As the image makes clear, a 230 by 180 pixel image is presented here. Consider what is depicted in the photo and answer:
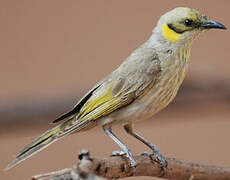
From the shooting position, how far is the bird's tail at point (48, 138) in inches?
77.7

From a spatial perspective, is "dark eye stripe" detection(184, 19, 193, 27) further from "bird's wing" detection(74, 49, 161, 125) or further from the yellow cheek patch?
"bird's wing" detection(74, 49, 161, 125)

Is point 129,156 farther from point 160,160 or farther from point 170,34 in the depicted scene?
point 170,34

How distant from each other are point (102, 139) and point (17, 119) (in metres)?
1.33

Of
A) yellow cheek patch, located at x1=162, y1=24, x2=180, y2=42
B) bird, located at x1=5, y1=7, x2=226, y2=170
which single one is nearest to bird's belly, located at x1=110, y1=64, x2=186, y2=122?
bird, located at x1=5, y1=7, x2=226, y2=170

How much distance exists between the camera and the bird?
2105 mm

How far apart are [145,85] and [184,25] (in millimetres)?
302

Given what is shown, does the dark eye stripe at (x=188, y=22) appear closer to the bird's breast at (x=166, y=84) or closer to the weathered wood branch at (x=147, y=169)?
the bird's breast at (x=166, y=84)

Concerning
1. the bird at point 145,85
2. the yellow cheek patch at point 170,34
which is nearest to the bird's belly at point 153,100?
the bird at point 145,85

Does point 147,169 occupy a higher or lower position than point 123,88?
lower

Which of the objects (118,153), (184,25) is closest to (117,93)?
(118,153)

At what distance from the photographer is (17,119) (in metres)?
2.88

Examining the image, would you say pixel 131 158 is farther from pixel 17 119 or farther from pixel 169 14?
pixel 17 119

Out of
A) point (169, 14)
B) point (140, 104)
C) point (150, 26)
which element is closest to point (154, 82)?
point (140, 104)

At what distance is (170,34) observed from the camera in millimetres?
2193
